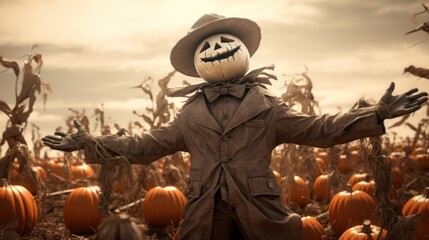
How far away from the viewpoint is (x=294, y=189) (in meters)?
6.91

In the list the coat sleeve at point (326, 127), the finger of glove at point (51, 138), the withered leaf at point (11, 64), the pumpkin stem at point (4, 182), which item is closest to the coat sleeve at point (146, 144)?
the finger of glove at point (51, 138)

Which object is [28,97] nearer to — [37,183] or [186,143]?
[37,183]

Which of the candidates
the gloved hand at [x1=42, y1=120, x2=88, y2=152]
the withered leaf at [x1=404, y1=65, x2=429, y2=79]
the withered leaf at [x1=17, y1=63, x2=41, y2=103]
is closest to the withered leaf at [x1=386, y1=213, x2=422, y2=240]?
the withered leaf at [x1=404, y1=65, x2=429, y2=79]

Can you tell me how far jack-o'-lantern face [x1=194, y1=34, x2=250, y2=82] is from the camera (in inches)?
135

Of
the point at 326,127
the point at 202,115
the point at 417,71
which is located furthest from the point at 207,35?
the point at 417,71

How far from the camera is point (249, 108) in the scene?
3299 mm

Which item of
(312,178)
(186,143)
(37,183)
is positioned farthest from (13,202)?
(312,178)

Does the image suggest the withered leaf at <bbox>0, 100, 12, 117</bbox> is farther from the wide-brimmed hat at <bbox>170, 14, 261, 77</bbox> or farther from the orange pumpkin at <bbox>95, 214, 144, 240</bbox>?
the orange pumpkin at <bbox>95, 214, 144, 240</bbox>

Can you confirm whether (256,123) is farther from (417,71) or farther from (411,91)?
(417,71)

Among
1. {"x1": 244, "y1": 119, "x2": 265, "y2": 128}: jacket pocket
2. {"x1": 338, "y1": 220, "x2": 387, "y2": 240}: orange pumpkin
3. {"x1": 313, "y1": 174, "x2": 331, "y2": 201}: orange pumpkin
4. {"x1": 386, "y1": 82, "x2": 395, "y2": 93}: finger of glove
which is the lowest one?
{"x1": 313, "y1": 174, "x2": 331, "y2": 201}: orange pumpkin

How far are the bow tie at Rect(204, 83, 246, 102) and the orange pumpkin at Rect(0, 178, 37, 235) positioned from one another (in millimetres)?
3222

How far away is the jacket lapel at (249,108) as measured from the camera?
3.25m

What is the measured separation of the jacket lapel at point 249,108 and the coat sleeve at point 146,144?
53 centimetres

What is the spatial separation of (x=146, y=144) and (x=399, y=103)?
76.7 inches
